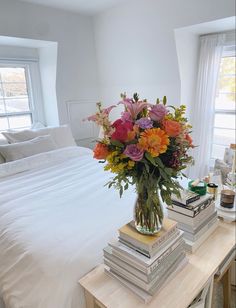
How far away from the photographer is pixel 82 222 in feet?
4.38

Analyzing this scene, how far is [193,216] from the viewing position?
1.13m

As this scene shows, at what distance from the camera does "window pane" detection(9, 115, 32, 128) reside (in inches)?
121

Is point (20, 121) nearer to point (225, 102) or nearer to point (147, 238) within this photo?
point (225, 102)

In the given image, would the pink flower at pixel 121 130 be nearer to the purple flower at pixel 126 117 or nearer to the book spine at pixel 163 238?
the purple flower at pixel 126 117

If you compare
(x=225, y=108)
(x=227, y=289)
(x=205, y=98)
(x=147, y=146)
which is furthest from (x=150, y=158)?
(x=225, y=108)

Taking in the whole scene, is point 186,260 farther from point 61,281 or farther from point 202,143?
point 202,143

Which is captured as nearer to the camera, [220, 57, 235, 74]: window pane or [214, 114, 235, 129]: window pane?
[220, 57, 235, 74]: window pane

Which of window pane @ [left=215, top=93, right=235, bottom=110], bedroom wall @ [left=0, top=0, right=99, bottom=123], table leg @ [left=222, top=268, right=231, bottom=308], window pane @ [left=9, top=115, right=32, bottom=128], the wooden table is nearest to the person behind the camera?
the wooden table

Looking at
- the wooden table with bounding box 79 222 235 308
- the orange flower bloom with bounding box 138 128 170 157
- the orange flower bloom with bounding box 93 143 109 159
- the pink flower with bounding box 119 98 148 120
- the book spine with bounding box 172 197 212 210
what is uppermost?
the pink flower with bounding box 119 98 148 120

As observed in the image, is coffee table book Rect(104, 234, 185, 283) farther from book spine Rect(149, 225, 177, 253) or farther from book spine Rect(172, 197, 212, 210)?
book spine Rect(172, 197, 212, 210)

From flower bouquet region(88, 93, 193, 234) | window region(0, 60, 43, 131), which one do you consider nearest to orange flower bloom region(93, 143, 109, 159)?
flower bouquet region(88, 93, 193, 234)

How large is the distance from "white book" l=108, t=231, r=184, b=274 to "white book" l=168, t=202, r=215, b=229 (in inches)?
5.0

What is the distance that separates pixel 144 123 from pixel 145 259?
0.51 m

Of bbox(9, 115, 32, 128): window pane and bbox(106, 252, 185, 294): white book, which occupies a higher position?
bbox(9, 115, 32, 128): window pane
